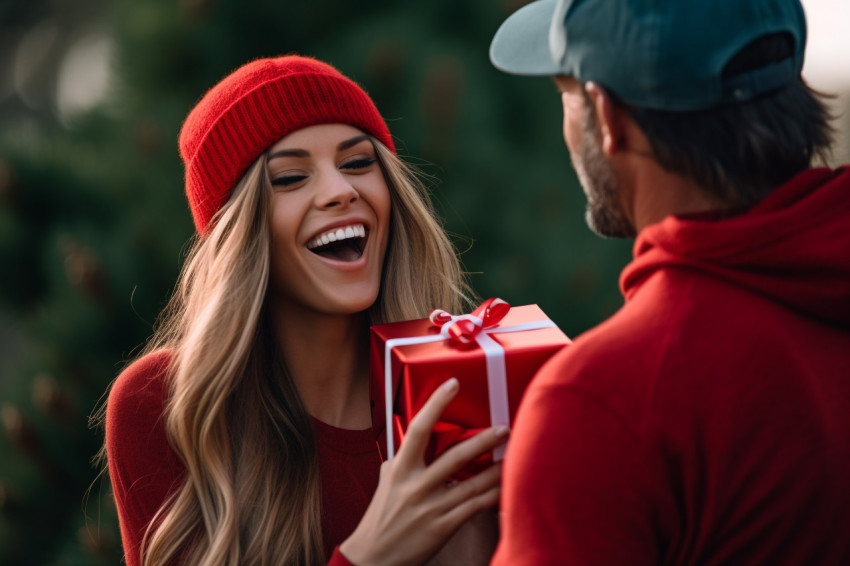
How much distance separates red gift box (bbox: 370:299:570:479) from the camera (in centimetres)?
151

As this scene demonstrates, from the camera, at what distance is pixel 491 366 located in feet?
4.97

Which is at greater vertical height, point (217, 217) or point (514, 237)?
point (217, 217)

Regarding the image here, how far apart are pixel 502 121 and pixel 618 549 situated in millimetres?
2129

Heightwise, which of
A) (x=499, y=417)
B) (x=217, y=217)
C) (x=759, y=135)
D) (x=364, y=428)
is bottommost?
(x=364, y=428)

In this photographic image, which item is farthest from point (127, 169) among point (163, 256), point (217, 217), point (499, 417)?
point (499, 417)

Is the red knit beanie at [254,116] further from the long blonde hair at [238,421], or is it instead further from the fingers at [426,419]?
the fingers at [426,419]

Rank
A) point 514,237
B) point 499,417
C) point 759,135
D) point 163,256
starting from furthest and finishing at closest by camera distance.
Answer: point 514,237 < point 163,256 < point 499,417 < point 759,135

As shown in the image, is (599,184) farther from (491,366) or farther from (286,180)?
(286,180)

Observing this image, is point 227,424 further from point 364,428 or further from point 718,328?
point 718,328

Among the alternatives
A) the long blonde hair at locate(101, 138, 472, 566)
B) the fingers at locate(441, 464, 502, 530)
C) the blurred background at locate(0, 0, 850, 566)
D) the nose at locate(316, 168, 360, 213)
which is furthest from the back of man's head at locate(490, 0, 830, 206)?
the blurred background at locate(0, 0, 850, 566)

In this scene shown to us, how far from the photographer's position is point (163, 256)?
9.22ft

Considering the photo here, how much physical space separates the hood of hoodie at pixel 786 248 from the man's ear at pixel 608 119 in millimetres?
147

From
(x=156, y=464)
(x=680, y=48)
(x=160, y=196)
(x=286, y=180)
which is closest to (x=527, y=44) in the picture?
(x=680, y=48)

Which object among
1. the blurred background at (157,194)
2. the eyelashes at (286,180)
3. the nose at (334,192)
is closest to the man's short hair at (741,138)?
the nose at (334,192)
